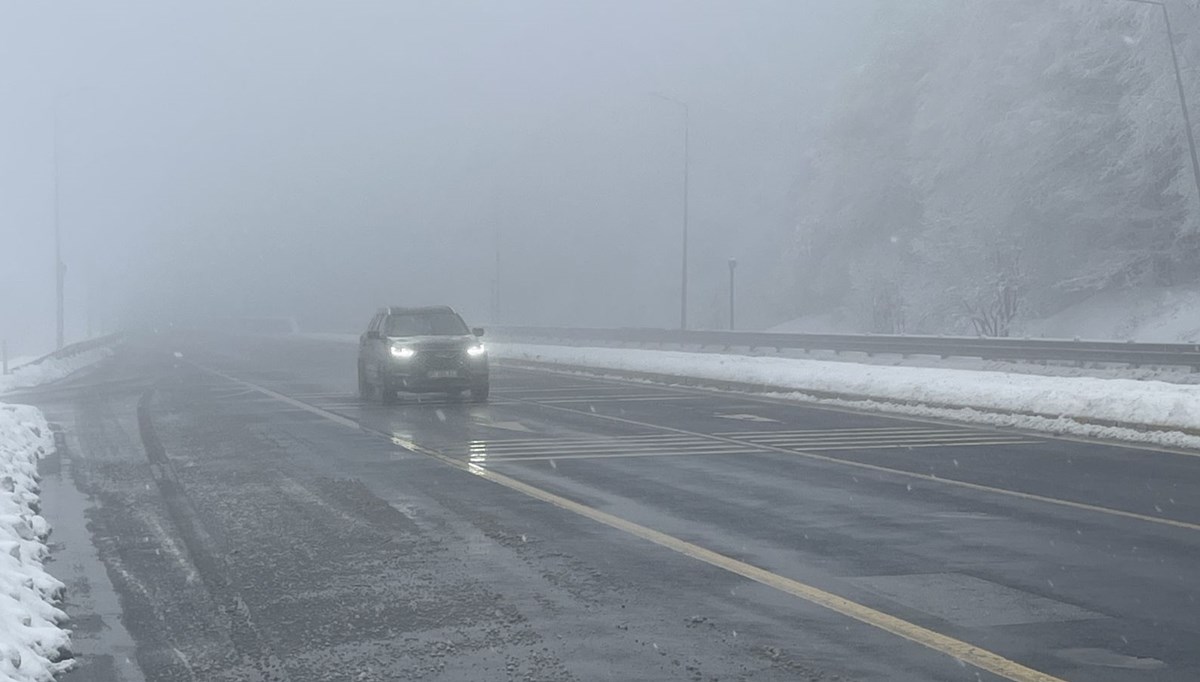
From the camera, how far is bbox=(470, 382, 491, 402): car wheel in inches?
1006

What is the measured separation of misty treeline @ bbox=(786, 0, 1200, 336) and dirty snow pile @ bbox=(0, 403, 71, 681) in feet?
119

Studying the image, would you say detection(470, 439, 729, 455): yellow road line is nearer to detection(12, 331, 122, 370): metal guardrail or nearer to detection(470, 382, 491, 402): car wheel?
detection(470, 382, 491, 402): car wheel

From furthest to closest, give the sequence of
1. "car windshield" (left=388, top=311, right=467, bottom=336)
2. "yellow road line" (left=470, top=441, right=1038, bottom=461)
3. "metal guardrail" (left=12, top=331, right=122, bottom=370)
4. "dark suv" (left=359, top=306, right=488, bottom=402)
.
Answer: "metal guardrail" (left=12, top=331, right=122, bottom=370) → "car windshield" (left=388, top=311, right=467, bottom=336) → "dark suv" (left=359, top=306, right=488, bottom=402) → "yellow road line" (left=470, top=441, right=1038, bottom=461)

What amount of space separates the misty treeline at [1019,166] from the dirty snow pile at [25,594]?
1432 inches

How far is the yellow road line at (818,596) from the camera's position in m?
6.39

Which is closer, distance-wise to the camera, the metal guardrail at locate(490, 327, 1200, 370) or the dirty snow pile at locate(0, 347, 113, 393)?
the metal guardrail at locate(490, 327, 1200, 370)

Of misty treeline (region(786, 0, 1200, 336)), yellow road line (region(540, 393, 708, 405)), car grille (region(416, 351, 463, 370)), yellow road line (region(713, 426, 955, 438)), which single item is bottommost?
yellow road line (region(713, 426, 955, 438))

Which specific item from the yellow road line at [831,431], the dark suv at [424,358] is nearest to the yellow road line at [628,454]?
the yellow road line at [831,431]

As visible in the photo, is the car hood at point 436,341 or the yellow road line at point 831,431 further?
the car hood at point 436,341

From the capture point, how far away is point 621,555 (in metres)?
9.46

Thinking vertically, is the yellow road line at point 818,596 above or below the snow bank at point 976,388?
below

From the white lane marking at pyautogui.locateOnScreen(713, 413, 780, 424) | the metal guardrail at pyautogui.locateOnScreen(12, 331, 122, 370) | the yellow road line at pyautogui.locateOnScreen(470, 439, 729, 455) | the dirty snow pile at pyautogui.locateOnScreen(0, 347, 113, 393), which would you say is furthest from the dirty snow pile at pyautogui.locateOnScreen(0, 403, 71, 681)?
the metal guardrail at pyautogui.locateOnScreen(12, 331, 122, 370)

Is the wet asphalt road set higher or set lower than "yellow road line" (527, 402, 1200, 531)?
lower

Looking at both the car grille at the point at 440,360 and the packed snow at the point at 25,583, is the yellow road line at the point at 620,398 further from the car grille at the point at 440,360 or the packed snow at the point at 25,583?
the packed snow at the point at 25,583
